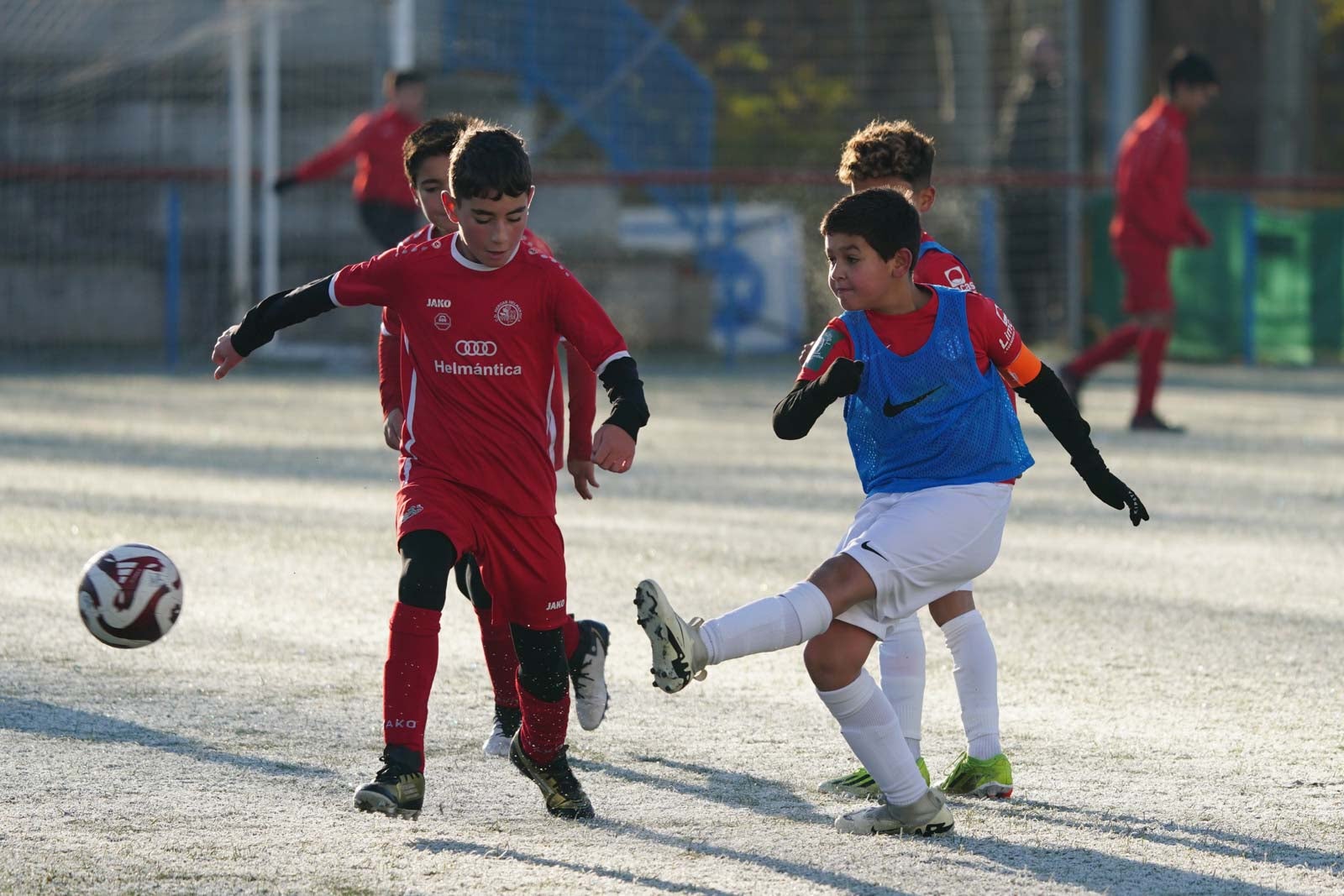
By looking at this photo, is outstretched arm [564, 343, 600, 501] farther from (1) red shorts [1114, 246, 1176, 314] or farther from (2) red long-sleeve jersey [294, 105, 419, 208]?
(2) red long-sleeve jersey [294, 105, 419, 208]

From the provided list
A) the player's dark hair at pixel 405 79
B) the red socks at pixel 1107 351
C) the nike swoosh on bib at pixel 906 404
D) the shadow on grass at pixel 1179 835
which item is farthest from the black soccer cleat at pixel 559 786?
the player's dark hair at pixel 405 79

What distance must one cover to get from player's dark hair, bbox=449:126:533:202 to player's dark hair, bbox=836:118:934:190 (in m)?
1.06

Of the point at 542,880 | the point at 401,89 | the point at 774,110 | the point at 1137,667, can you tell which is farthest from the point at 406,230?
the point at 774,110

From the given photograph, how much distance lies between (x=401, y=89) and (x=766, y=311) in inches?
263

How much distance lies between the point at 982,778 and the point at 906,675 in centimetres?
29

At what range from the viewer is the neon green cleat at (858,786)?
456 cm

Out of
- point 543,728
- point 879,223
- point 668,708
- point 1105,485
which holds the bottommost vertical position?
point 668,708

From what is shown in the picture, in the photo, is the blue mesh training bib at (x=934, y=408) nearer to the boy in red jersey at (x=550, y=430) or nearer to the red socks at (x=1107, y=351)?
the boy in red jersey at (x=550, y=430)

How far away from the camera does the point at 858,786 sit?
4.58 metres

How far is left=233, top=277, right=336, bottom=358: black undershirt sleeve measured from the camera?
4535 mm

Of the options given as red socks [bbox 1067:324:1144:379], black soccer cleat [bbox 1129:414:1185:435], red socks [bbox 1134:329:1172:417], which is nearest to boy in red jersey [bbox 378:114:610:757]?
red socks [bbox 1134:329:1172:417]

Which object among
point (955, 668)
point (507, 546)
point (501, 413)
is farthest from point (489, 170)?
point (955, 668)

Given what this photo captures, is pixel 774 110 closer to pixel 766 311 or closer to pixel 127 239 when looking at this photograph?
pixel 766 311

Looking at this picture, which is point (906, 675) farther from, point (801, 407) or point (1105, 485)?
point (801, 407)
